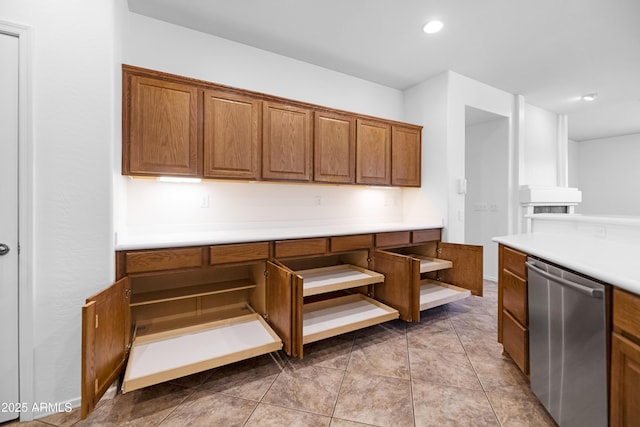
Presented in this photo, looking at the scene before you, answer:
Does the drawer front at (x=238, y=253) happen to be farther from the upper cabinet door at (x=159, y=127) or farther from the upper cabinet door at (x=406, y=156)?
the upper cabinet door at (x=406, y=156)

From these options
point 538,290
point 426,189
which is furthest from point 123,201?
point 426,189

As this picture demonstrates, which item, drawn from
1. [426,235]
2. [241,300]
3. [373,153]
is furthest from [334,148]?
[241,300]

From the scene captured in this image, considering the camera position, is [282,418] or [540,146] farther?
[540,146]

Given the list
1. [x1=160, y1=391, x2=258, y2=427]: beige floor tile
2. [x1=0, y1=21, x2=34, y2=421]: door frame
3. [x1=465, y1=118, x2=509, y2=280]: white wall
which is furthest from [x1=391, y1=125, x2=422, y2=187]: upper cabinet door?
[x1=0, y1=21, x2=34, y2=421]: door frame

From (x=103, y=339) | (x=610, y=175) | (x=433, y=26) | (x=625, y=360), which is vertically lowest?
(x=103, y=339)

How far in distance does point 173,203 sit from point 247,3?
5.52 ft

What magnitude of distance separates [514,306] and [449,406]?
772 millimetres

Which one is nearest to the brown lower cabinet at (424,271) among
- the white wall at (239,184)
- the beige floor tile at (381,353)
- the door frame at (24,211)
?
the beige floor tile at (381,353)

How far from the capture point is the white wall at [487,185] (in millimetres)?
3900

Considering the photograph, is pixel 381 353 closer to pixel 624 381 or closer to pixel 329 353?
pixel 329 353

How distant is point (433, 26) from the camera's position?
2404 millimetres

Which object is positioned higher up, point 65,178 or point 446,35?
point 446,35

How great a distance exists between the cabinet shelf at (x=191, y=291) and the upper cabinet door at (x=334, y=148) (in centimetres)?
119

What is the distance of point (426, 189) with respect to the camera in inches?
137
